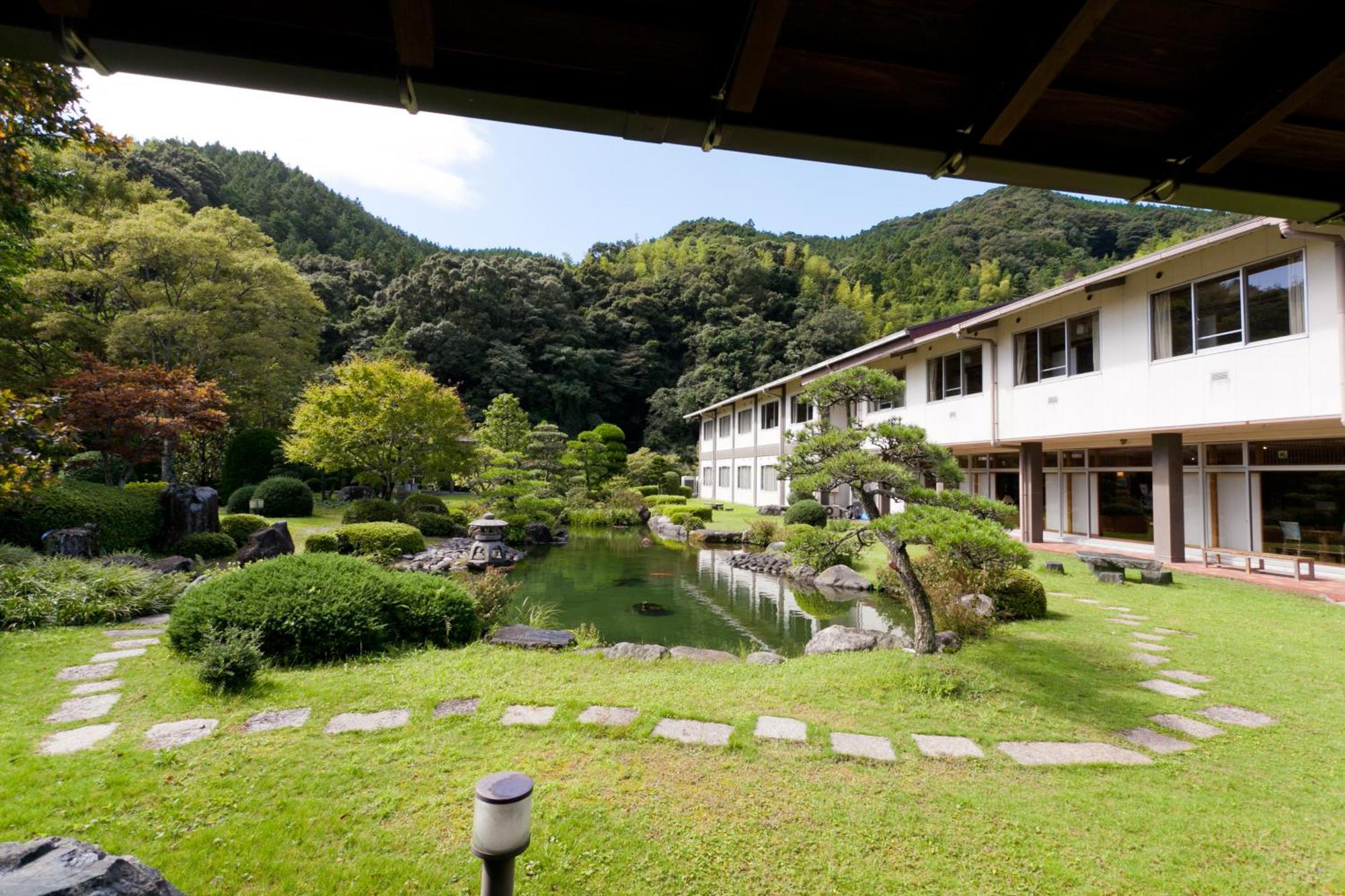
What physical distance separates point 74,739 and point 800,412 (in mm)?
19787

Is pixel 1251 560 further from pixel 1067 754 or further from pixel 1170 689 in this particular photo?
pixel 1067 754

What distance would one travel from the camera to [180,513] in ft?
32.6

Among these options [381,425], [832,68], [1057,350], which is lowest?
[381,425]

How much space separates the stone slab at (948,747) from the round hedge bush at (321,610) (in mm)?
4373

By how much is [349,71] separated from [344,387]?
1479 cm

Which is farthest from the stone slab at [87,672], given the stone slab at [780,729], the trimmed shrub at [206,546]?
the trimmed shrub at [206,546]

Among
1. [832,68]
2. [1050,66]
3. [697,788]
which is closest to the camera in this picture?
[1050,66]

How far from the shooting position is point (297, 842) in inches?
99.9

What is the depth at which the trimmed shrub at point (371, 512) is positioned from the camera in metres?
13.8

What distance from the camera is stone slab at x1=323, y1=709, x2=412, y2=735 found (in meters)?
3.67

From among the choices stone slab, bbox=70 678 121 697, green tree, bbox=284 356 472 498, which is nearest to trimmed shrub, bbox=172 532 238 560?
green tree, bbox=284 356 472 498

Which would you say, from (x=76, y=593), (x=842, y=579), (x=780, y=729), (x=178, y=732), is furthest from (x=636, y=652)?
(x=76, y=593)

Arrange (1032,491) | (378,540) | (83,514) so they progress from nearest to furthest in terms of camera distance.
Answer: (83,514) < (378,540) < (1032,491)

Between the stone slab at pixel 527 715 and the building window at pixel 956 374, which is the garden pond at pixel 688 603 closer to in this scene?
the stone slab at pixel 527 715
